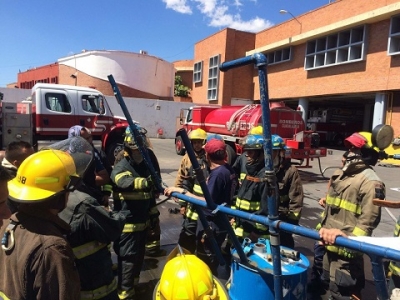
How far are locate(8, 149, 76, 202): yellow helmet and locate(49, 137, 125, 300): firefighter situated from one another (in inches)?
17.1

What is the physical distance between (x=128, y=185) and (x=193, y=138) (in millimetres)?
1881

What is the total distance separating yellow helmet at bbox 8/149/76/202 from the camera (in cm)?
145

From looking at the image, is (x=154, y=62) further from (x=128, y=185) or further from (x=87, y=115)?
(x=128, y=185)

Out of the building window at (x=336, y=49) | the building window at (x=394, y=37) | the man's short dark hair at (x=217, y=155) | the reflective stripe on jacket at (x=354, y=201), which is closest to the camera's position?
the reflective stripe on jacket at (x=354, y=201)

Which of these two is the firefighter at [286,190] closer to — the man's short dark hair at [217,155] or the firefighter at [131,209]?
the man's short dark hair at [217,155]

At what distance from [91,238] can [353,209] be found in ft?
7.03

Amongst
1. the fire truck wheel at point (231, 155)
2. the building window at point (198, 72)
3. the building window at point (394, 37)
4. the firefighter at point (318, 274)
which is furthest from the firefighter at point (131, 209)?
the building window at point (198, 72)

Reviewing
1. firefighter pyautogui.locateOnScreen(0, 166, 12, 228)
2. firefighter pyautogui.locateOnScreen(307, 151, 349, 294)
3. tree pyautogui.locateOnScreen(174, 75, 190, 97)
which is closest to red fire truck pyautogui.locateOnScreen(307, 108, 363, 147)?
tree pyautogui.locateOnScreen(174, 75, 190, 97)

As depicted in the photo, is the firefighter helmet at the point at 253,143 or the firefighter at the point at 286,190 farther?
the firefighter at the point at 286,190

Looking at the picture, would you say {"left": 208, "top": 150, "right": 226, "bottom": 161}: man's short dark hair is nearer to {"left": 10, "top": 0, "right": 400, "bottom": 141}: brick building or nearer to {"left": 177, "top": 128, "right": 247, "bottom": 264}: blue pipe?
{"left": 177, "top": 128, "right": 247, "bottom": 264}: blue pipe

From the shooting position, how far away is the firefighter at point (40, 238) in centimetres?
136

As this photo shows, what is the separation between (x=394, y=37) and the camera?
15.7 metres

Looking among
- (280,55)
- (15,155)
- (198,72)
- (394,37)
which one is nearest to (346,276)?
(15,155)

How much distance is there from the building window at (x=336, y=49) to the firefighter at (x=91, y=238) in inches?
734
